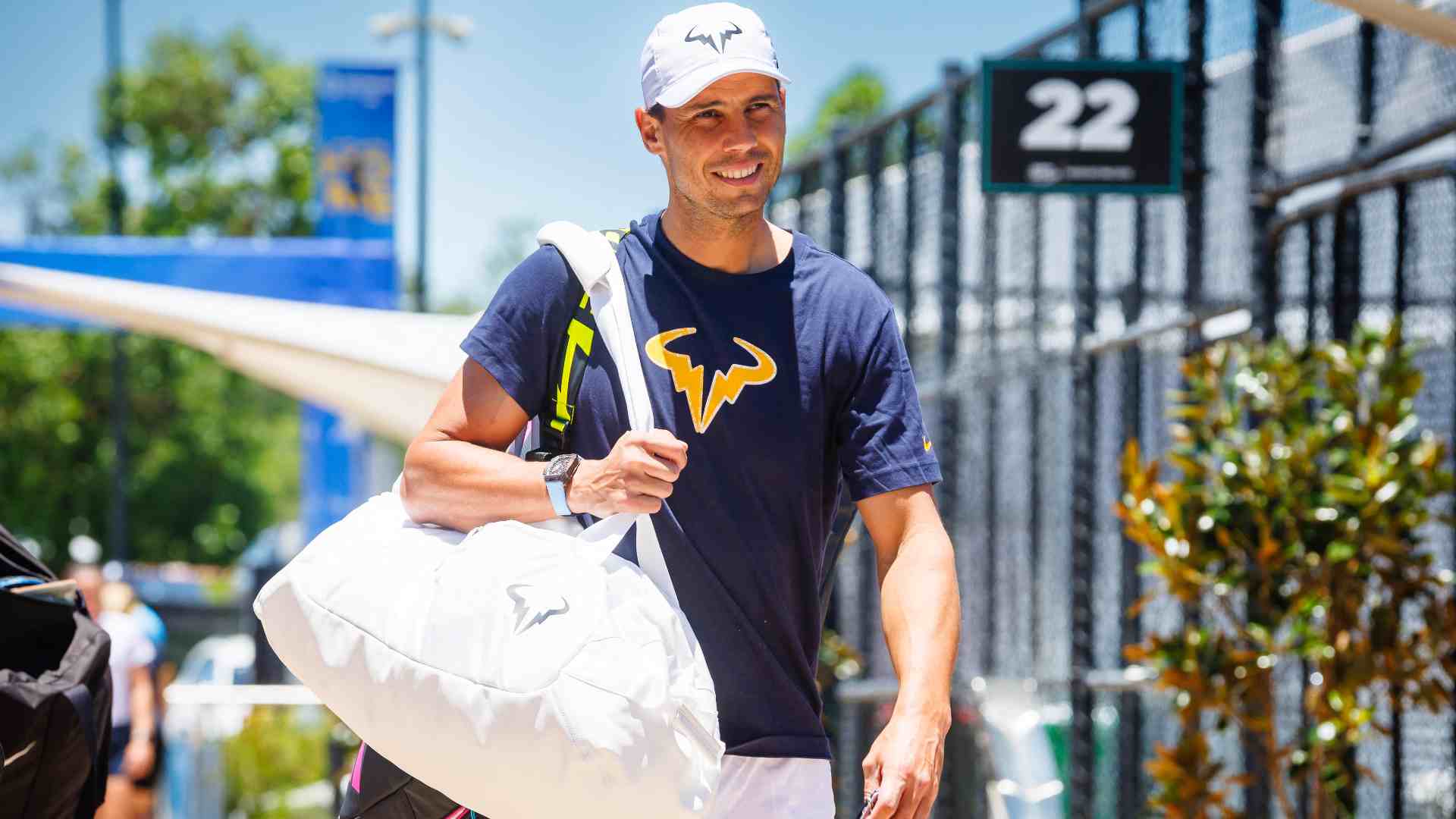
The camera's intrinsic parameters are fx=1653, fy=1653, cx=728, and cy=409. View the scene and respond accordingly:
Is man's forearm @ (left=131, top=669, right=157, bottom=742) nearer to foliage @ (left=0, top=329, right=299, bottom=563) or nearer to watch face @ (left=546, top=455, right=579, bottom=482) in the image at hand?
watch face @ (left=546, top=455, right=579, bottom=482)

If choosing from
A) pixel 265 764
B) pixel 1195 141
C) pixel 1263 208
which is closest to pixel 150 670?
pixel 265 764

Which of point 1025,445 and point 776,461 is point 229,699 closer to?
point 1025,445

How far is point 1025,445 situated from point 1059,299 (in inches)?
41.3

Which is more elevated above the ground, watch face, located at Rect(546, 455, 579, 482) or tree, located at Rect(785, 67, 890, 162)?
tree, located at Rect(785, 67, 890, 162)

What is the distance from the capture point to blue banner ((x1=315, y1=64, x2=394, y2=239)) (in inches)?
547

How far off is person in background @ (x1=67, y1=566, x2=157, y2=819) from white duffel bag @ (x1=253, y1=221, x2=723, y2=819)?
18.6ft

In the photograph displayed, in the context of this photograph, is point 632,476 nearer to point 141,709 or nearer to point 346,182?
point 141,709

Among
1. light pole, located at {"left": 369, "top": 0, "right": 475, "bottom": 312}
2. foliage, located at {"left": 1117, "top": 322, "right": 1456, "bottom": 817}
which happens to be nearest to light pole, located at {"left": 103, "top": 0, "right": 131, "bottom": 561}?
light pole, located at {"left": 369, "top": 0, "right": 475, "bottom": 312}

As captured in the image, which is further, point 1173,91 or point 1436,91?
point 1173,91

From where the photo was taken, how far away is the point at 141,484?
40062mm

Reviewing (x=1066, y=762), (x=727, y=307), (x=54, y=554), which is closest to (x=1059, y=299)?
(x=1066, y=762)

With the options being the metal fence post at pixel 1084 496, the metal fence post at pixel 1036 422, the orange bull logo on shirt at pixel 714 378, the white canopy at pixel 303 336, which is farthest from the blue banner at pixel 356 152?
the orange bull logo on shirt at pixel 714 378

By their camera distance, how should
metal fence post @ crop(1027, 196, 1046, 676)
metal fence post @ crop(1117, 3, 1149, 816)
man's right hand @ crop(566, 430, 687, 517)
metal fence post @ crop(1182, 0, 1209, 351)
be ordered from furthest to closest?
metal fence post @ crop(1027, 196, 1046, 676) → metal fence post @ crop(1117, 3, 1149, 816) → metal fence post @ crop(1182, 0, 1209, 351) → man's right hand @ crop(566, 430, 687, 517)

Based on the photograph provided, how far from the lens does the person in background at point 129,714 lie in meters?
7.66
